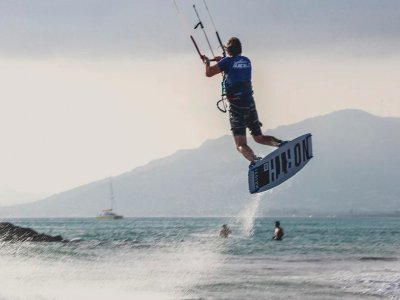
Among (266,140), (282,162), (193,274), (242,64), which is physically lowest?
(193,274)

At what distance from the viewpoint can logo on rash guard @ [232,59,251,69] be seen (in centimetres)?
1261

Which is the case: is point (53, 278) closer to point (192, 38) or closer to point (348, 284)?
point (348, 284)

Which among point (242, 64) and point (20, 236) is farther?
point (20, 236)

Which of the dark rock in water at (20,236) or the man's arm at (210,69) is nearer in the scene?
the man's arm at (210,69)

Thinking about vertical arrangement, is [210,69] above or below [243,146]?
above

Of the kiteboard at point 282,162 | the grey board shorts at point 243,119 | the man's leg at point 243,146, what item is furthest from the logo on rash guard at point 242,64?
the kiteboard at point 282,162

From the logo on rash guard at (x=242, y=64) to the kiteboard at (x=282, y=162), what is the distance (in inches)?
75.8

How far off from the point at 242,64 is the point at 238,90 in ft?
1.44

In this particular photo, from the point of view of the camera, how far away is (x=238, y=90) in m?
12.9

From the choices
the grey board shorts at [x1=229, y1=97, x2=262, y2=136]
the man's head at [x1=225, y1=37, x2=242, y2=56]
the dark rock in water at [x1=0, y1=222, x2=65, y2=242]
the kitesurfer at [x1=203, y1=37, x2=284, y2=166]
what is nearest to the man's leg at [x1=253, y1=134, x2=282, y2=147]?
the kitesurfer at [x1=203, y1=37, x2=284, y2=166]

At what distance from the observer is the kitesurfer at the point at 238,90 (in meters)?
12.6

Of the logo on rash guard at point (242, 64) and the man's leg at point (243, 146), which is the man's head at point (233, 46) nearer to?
the logo on rash guard at point (242, 64)

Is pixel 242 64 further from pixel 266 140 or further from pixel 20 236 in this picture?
pixel 20 236

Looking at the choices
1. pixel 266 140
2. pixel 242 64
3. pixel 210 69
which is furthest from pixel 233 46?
pixel 266 140
